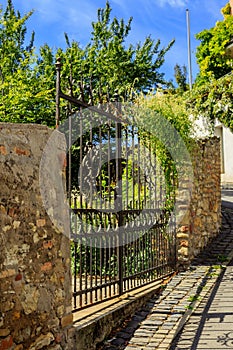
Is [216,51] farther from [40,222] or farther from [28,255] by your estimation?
[28,255]

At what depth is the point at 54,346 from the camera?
12.9 feet

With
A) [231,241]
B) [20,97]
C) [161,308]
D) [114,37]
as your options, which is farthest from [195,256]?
[114,37]

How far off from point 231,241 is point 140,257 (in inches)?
151

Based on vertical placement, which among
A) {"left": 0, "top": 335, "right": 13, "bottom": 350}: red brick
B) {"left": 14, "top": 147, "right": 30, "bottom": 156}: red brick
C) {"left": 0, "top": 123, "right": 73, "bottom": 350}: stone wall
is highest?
{"left": 14, "top": 147, "right": 30, "bottom": 156}: red brick

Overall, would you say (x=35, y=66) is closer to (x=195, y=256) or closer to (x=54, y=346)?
(x=195, y=256)

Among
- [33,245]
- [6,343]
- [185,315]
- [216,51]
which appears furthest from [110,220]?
[216,51]

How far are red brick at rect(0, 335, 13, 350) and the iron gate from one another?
4.02 feet

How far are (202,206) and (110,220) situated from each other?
4.22m

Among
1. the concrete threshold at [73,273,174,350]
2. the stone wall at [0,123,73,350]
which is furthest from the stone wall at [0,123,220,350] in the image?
the concrete threshold at [73,273,174,350]

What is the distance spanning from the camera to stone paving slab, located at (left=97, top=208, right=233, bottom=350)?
15.4ft

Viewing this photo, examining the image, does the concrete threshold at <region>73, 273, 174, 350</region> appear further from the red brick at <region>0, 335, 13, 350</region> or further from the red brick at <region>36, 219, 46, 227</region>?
the red brick at <region>36, 219, 46, 227</region>

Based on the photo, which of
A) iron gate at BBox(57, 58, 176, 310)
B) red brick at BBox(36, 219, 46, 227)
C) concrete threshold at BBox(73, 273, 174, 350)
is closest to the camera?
red brick at BBox(36, 219, 46, 227)

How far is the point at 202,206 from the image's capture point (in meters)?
9.40

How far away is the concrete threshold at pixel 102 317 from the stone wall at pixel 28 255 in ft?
1.01
